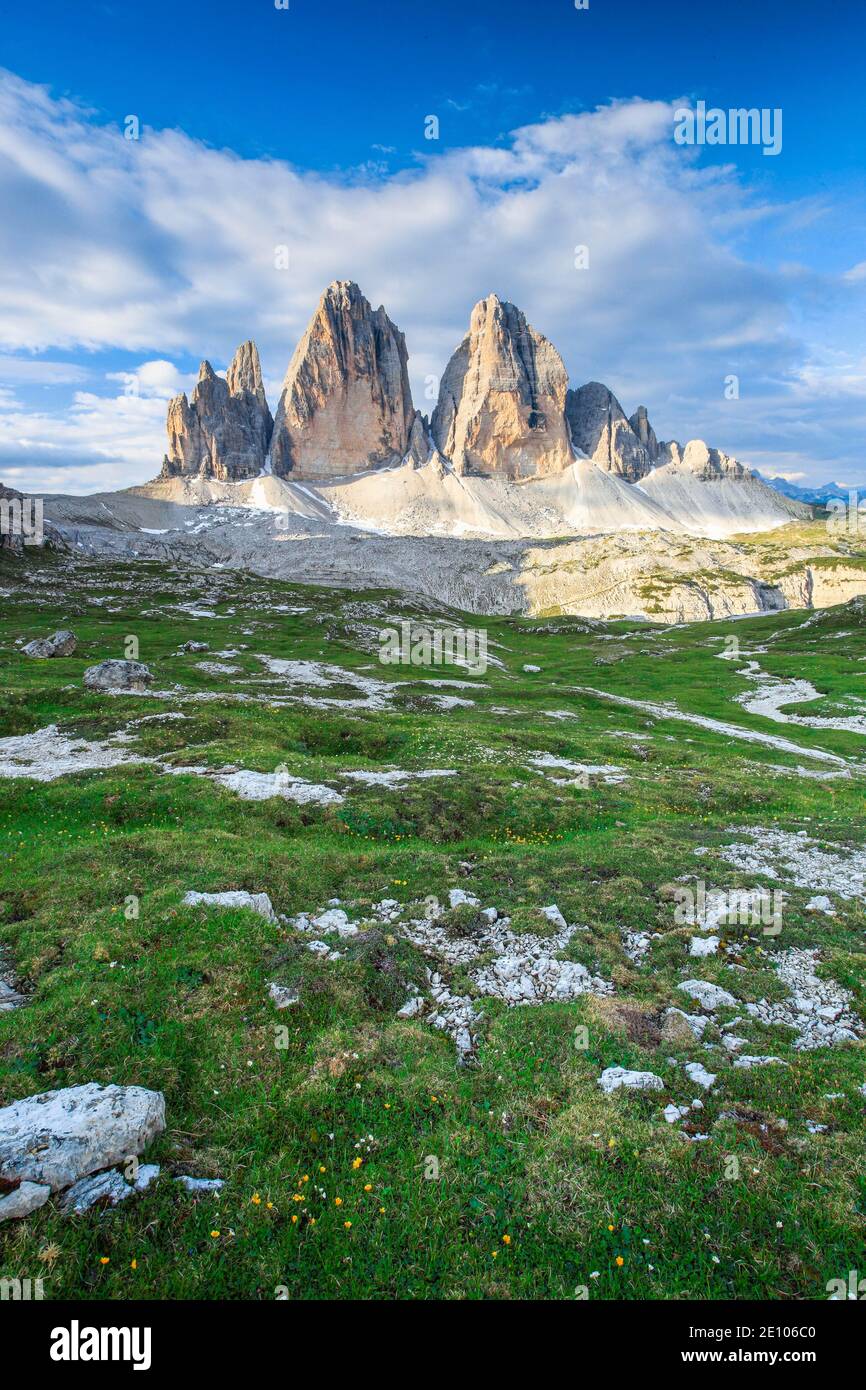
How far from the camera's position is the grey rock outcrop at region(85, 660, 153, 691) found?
53.4 m

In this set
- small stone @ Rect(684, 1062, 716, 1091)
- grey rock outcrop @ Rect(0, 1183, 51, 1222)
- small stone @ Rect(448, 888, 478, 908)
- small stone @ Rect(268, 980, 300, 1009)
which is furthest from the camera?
small stone @ Rect(448, 888, 478, 908)

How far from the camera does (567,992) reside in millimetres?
14445

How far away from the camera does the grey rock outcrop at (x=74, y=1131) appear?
326 inches

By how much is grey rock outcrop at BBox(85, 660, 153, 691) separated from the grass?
27311 mm

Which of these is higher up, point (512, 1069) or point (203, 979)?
point (203, 979)

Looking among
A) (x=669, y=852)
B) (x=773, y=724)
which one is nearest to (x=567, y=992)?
(x=669, y=852)

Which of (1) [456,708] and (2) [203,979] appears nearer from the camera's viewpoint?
(2) [203,979]

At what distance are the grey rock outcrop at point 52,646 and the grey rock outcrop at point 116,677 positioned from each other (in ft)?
87.6

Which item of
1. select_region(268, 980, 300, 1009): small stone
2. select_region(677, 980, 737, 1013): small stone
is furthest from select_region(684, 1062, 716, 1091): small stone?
select_region(268, 980, 300, 1009): small stone

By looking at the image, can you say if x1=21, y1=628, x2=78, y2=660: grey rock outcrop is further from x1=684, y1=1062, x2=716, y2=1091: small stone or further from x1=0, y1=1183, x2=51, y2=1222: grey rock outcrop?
x1=684, y1=1062, x2=716, y2=1091: small stone

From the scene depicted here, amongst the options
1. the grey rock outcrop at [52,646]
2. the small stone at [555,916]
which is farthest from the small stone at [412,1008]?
the grey rock outcrop at [52,646]
